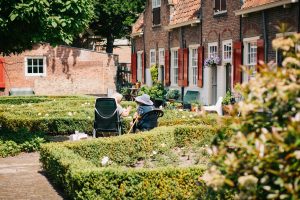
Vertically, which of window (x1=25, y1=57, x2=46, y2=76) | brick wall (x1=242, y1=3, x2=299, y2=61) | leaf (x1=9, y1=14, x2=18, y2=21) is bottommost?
window (x1=25, y1=57, x2=46, y2=76)

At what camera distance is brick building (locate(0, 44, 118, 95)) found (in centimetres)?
3484

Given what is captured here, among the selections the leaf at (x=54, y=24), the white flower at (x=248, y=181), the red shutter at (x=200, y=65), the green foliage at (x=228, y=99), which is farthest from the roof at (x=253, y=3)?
the white flower at (x=248, y=181)

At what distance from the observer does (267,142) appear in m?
3.33

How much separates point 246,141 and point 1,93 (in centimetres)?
3315

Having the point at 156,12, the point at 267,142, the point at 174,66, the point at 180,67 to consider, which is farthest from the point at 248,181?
the point at 156,12

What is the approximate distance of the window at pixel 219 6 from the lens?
829 inches

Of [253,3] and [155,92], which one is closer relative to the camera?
[253,3]

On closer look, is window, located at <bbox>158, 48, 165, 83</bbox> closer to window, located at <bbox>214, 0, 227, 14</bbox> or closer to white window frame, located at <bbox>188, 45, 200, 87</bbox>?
white window frame, located at <bbox>188, 45, 200, 87</bbox>

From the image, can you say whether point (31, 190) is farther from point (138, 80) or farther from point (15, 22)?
point (138, 80)

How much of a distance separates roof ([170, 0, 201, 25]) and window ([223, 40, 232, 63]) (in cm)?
312

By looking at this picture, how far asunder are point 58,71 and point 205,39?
15707 millimetres

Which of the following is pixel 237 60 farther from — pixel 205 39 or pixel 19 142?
pixel 19 142

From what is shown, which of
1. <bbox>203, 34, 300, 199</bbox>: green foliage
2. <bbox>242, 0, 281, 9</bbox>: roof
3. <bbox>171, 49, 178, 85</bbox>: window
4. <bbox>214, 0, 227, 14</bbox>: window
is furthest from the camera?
<bbox>171, 49, 178, 85</bbox>: window

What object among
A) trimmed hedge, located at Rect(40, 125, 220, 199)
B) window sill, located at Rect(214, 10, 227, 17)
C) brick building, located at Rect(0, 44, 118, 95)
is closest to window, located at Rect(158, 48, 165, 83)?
window sill, located at Rect(214, 10, 227, 17)
